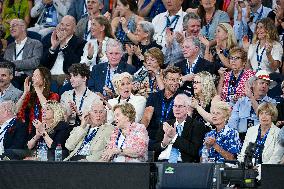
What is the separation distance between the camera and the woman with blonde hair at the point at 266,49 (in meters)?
16.4

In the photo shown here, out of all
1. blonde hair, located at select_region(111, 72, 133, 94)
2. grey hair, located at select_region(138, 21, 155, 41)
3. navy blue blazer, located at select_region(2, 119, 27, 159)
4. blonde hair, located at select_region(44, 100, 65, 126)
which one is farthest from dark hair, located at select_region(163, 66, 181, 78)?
navy blue blazer, located at select_region(2, 119, 27, 159)

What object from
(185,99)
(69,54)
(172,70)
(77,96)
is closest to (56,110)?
(77,96)

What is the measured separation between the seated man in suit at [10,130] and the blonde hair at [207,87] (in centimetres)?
271

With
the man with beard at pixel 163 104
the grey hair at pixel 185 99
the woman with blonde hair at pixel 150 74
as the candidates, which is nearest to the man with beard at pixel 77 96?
the woman with blonde hair at pixel 150 74

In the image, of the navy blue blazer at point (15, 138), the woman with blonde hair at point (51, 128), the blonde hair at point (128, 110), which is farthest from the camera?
the navy blue blazer at point (15, 138)

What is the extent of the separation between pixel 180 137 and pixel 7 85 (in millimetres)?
4090

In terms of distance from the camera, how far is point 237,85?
1588 centimetres

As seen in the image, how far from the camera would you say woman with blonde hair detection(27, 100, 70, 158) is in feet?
50.3

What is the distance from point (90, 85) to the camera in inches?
673

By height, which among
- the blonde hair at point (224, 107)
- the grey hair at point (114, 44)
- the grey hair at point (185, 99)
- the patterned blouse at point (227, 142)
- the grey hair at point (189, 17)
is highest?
the grey hair at point (189, 17)

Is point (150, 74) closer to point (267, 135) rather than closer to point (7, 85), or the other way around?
point (7, 85)

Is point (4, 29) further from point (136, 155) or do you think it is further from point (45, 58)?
point (136, 155)

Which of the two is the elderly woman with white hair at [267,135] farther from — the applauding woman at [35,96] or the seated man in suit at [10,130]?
the applauding woman at [35,96]

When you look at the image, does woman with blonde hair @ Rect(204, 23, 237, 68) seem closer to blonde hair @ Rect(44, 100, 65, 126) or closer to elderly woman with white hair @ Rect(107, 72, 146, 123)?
elderly woman with white hair @ Rect(107, 72, 146, 123)
